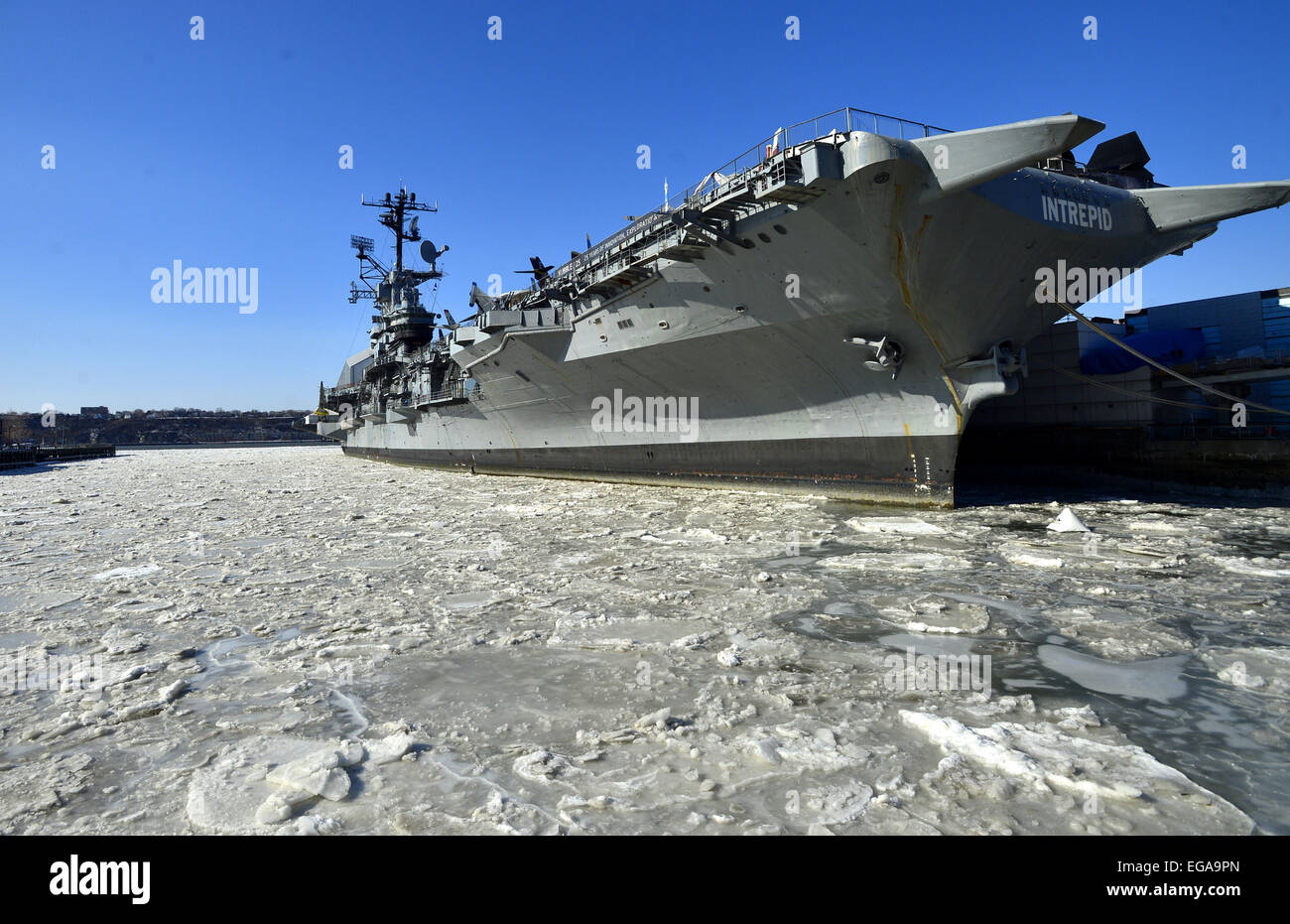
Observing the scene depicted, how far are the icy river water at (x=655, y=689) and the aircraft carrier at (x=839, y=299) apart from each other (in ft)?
14.9

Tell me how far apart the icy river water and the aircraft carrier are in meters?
4.54

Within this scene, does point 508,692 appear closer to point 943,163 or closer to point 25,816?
point 25,816

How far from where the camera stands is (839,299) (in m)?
11.3

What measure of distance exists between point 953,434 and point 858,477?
2070mm

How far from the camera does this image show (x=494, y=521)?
11.5m

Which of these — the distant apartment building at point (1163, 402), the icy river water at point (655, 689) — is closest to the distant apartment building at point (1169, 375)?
the distant apartment building at point (1163, 402)

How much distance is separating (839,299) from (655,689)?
30.3 ft

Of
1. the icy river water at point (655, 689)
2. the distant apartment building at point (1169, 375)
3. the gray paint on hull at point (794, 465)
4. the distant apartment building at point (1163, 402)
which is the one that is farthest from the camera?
the distant apartment building at point (1169, 375)

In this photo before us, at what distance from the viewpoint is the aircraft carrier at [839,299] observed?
9.84 meters

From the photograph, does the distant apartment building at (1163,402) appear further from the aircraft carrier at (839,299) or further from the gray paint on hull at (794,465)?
the gray paint on hull at (794,465)

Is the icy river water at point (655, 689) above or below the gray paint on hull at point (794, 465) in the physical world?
below

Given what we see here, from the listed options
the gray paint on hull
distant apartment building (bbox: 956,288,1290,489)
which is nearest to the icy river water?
the gray paint on hull

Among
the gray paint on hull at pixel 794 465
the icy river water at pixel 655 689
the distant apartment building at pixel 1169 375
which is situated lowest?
the icy river water at pixel 655 689
